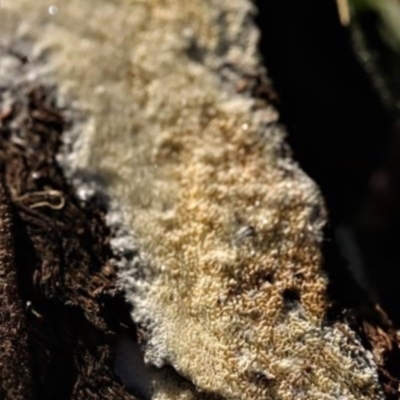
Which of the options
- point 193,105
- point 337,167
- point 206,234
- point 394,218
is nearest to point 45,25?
point 193,105

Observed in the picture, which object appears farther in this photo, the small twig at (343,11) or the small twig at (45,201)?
the small twig at (343,11)

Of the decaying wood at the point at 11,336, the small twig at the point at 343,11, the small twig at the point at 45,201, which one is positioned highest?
the small twig at the point at 343,11

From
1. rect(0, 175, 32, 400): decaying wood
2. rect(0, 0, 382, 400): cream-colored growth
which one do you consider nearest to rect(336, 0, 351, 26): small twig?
rect(0, 0, 382, 400): cream-colored growth

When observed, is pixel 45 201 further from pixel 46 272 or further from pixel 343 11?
pixel 343 11

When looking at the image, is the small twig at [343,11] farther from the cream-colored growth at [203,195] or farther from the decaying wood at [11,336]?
the decaying wood at [11,336]

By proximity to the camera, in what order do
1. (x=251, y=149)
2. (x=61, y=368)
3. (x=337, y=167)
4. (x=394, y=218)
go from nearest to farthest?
(x=61, y=368) < (x=251, y=149) < (x=337, y=167) < (x=394, y=218)

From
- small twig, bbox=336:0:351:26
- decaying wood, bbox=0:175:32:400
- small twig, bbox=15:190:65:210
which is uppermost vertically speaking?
small twig, bbox=336:0:351:26

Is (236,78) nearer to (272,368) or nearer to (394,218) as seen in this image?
(272,368)

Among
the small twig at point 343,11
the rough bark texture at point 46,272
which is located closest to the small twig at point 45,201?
the rough bark texture at point 46,272

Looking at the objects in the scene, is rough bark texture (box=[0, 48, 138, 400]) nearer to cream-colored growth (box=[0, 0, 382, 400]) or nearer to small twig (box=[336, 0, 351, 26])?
cream-colored growth (box=[0, 0, 382, 400])
